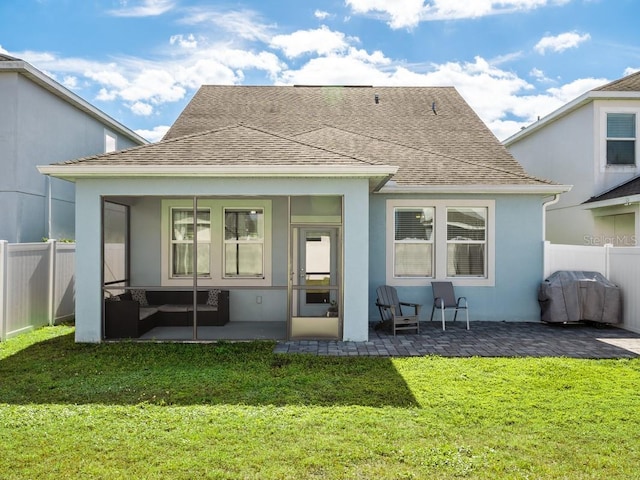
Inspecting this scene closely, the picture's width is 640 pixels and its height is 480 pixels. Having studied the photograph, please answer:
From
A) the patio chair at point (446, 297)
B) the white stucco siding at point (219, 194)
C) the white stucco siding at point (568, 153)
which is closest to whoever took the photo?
the white stucco siding at point (219, 194)

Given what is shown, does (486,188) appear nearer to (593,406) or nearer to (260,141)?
(260,141)

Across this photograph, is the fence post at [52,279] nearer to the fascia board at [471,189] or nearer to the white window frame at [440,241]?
the fascia board at [471,189]

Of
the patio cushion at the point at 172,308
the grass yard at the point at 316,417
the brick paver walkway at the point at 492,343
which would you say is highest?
the patio cushion at the point at 172,308

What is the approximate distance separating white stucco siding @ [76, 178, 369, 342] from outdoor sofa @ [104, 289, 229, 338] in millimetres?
411

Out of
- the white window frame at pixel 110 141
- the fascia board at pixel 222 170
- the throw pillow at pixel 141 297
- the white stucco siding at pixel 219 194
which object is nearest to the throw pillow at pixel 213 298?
the throw pillow at pixel 141 297

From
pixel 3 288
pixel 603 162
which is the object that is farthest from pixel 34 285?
pixel 603 162

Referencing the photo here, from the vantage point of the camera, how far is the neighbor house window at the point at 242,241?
11.4 meters

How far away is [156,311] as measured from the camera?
1033 cm

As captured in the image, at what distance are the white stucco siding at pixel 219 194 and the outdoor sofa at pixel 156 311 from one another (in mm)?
411

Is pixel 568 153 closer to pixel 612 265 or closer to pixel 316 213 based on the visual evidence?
pixel 612 265

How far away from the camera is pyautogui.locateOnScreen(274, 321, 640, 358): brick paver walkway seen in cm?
788

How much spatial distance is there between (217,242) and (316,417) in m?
7.12

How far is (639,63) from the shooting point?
1540 centimetres

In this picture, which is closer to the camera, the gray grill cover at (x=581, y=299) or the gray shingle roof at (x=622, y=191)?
the gray grill cover at (x=581, y=299)
